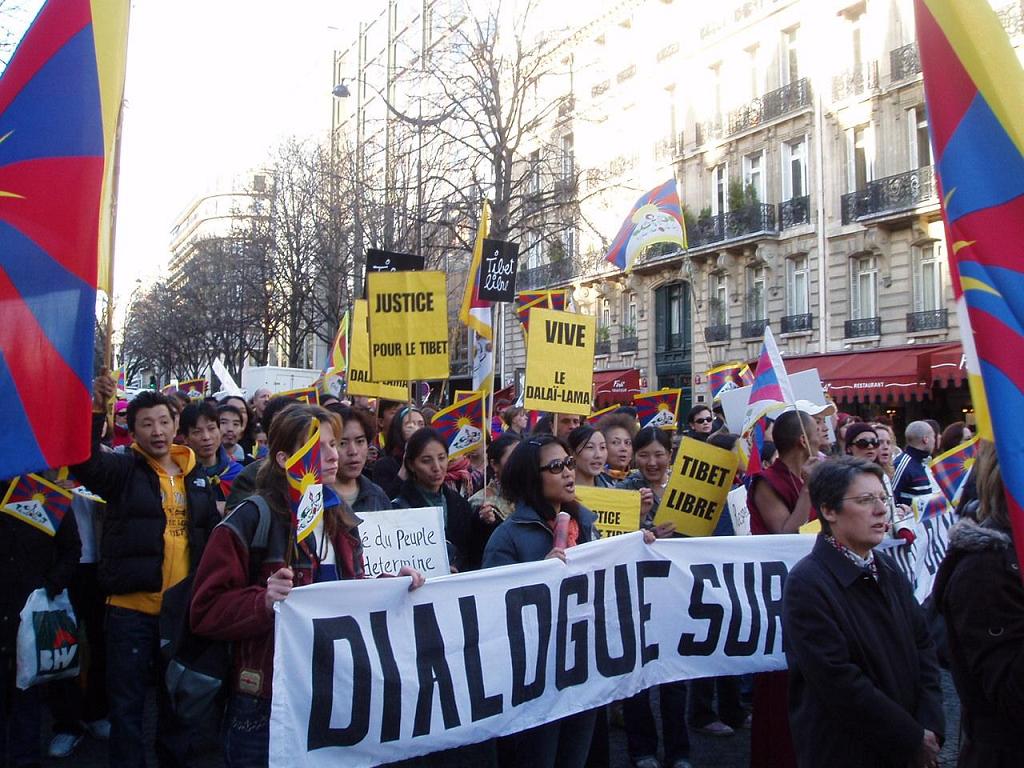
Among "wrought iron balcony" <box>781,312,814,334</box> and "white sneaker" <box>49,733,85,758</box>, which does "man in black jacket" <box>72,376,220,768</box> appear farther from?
"wrought iron balcony" <box>781,312,814,334</box>

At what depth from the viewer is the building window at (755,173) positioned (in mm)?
30969

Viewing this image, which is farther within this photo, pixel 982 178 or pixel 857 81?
pixel 857 81

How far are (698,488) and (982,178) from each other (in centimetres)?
325

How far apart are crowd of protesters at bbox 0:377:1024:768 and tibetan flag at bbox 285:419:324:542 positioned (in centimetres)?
8

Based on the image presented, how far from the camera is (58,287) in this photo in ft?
11.0

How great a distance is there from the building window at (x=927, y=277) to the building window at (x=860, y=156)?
8.65ft

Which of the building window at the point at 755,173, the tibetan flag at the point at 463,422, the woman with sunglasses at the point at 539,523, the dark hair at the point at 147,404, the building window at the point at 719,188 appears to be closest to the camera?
the woman with sunglasses at the point at 539,523

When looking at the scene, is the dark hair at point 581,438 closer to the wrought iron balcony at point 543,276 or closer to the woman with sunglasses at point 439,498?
the woman with sunglasses at point 439,498

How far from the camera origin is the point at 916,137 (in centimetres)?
2598

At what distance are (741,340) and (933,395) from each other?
731 centimetres

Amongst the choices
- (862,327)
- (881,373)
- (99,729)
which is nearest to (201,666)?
(99,729)

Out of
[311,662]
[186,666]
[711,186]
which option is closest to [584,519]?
[311,662]

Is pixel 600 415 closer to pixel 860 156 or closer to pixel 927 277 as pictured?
pixel 927 277

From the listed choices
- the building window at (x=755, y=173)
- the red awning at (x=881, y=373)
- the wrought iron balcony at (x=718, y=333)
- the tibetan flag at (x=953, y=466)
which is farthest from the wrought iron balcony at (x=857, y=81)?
the tibetan flag at (x=953, y=466)
